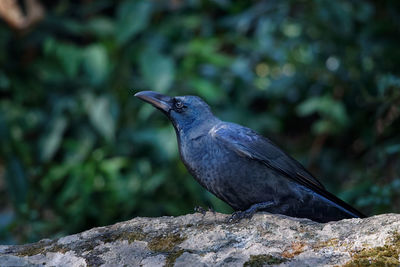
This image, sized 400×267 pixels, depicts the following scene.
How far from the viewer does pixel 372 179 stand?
448 cm

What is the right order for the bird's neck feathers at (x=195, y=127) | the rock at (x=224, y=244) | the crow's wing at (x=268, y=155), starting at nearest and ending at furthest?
the rock at (x=224, y=244) → the crow's wing at (x=268, y=155) → the bird's neck feathers at (x=195, y=127)

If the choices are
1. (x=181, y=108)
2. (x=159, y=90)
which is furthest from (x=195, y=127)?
(x=159, y=90)

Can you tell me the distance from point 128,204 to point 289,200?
2.11 m

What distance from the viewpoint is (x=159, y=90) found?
203 inches

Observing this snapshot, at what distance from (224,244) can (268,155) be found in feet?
2.96

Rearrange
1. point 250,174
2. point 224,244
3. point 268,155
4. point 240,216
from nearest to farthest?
1. point 224,244
2. point 240,216
3. point 250,174
4. point 268,155

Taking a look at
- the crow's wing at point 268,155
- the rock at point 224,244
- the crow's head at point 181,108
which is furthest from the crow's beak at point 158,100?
the rock at point 224,244

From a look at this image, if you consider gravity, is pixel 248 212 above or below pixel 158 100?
below

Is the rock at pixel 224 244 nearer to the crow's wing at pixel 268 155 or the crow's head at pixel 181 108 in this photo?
the crow's wing at pixel 268 155

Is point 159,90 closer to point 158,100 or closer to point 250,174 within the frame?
point 158,100

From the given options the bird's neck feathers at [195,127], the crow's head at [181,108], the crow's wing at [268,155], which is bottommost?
the crow's wing at [268,155]

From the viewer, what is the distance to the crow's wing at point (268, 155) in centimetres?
323

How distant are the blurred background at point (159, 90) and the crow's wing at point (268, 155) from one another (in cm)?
122

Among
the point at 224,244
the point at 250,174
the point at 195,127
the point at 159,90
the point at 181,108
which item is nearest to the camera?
the point at 224,244
